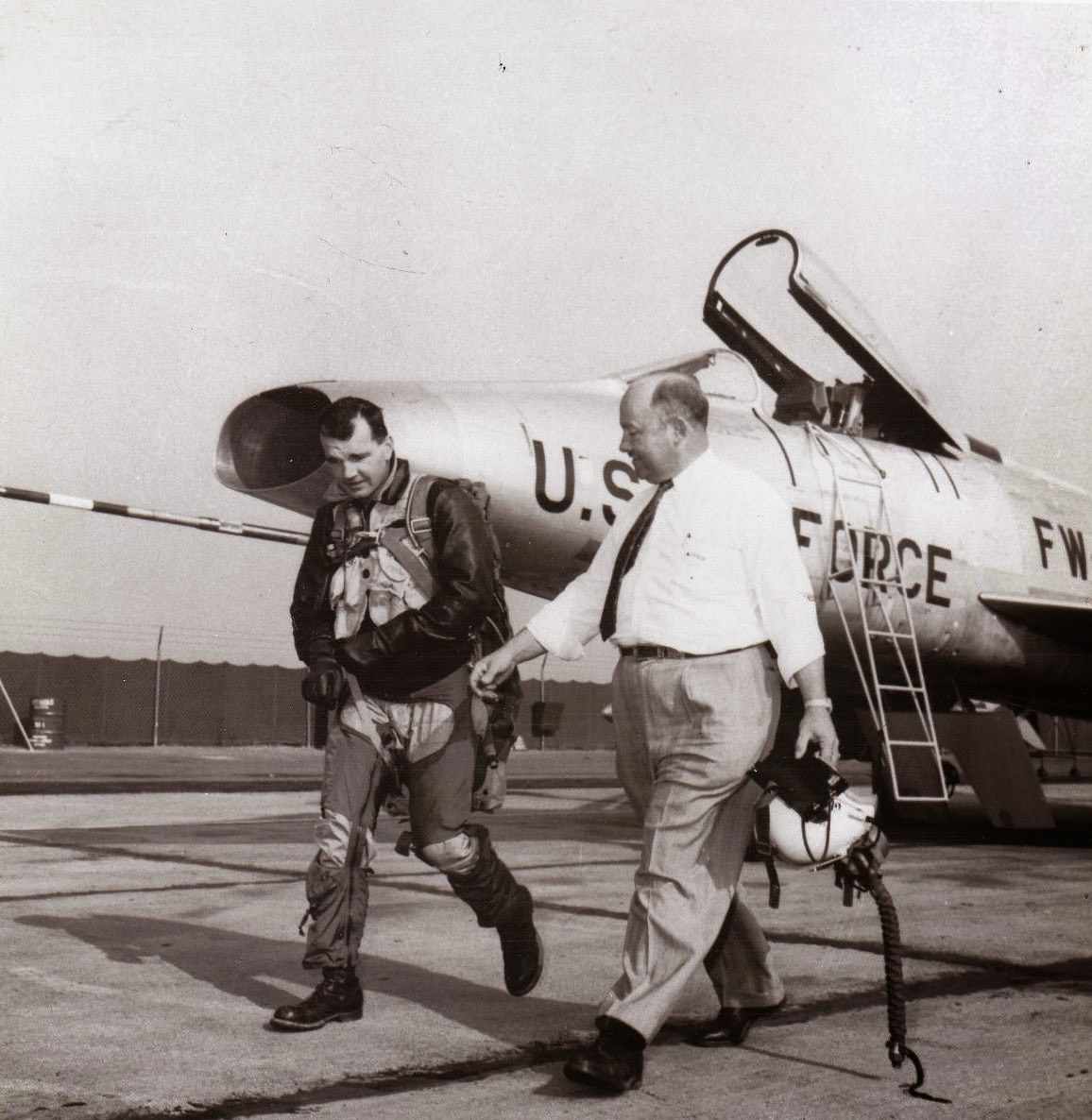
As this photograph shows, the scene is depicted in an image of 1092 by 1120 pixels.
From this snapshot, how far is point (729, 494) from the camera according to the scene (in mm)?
3738

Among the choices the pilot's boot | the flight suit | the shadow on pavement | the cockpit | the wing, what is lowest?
the shadow on pavement

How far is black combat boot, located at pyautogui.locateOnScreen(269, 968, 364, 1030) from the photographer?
12.3 feet

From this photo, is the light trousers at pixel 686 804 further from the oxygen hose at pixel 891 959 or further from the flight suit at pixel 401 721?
the flight suit at pixel 401 721

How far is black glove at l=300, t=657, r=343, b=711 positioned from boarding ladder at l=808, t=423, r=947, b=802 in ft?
17.0

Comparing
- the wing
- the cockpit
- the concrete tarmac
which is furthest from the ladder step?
the concrete tarmac

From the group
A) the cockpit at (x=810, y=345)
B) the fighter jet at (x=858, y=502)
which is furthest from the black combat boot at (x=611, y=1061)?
the cockpit at (x=810, y=345)

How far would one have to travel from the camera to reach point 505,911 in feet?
13.6

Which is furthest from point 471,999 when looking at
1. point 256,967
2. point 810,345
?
point 810,345

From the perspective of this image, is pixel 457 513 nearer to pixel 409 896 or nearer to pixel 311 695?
pixel 311 695

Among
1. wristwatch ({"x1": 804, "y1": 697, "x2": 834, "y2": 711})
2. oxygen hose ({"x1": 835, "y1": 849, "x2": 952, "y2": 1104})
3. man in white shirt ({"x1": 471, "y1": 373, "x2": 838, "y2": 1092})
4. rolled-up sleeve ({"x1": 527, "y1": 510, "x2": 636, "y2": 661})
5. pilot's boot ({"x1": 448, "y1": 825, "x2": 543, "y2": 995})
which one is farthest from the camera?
pilot's boot ({"x1": 448, "y1": 825, "x2": 543, "y2": 995})

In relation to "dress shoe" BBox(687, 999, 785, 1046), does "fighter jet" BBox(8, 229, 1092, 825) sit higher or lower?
higher

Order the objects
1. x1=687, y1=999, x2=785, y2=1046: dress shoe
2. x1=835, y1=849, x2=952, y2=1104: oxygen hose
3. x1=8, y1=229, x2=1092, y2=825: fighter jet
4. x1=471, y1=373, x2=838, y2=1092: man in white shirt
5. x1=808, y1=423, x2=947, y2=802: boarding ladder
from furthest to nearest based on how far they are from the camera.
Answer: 1. x1=808, y1=423, x2=947, y2=802: boarding ladder
2. x1=8, y1=229, x2=1092, y2=825: fighter jet
3. x1=687, y1=999, x2=785, y2=1046: dress shoe
4. x1=471, y1=373, x2=838, y2=1092: man in white shirt
5. x1=835, y1=849, x2=952, y2=1104: oxygen hose

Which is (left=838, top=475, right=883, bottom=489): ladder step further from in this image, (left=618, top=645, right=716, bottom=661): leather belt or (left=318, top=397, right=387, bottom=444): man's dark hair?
(left=618, top=645, right=716, bottom=661): leather belt

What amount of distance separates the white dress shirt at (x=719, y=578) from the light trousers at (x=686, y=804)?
71 mm
